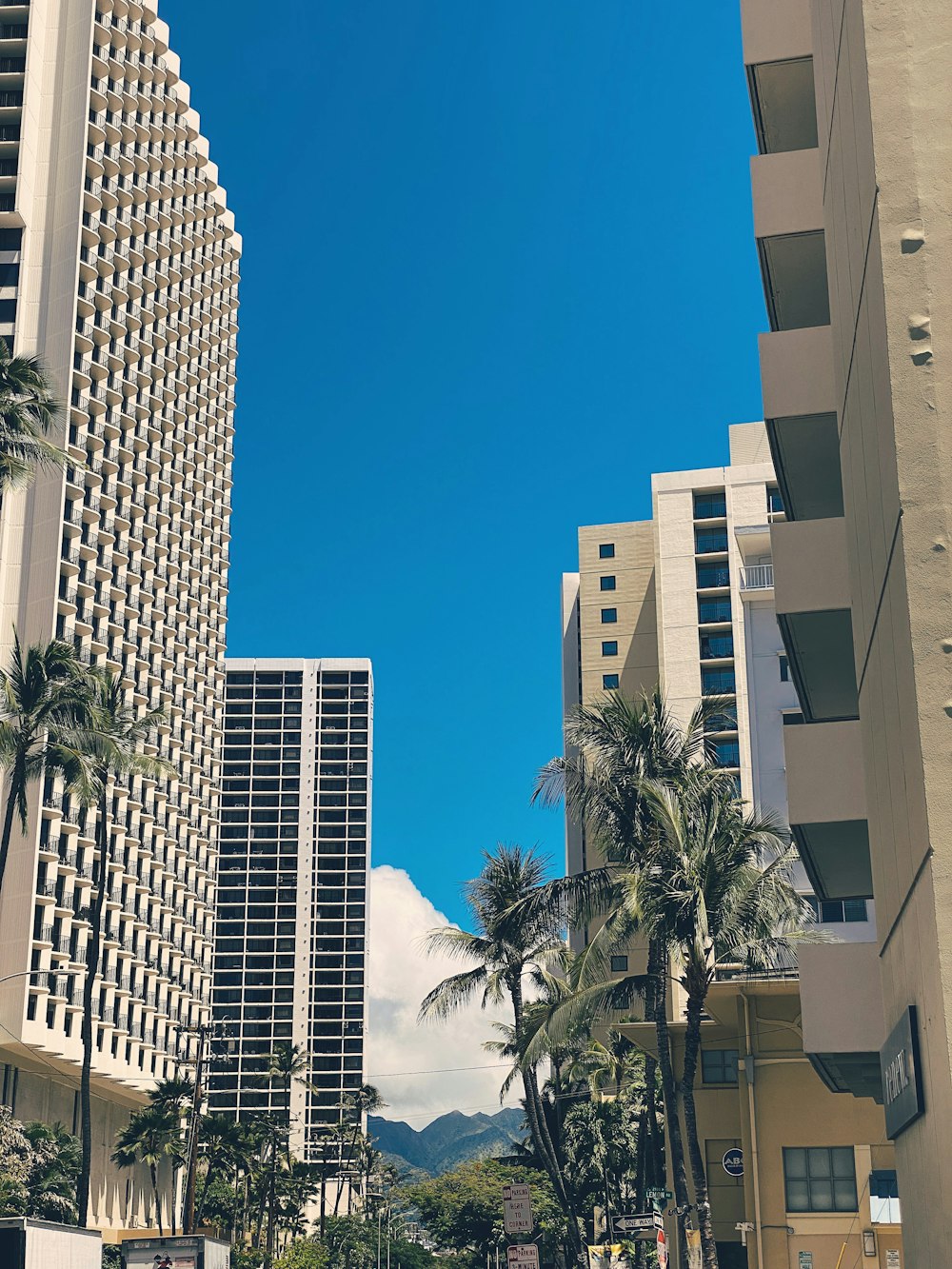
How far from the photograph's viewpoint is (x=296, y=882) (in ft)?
585

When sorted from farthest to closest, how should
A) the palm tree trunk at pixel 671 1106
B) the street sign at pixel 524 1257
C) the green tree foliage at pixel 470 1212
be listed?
1. the green tree foliage at pixel 470 1212
2. the palm tree trunk at pixel 671 1106
3. the street sign at pixel 524 1257

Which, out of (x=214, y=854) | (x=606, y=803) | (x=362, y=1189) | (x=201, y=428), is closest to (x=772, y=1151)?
(x=606, y=803)

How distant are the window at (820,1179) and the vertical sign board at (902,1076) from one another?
3436 cm

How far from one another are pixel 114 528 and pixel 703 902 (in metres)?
62.1

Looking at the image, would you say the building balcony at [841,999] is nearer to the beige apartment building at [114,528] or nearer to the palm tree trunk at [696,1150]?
the palm tree trunk at [696,1150]

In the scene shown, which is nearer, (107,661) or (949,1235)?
(949,1235)

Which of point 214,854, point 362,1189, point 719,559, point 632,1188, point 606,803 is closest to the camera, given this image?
point 606,803

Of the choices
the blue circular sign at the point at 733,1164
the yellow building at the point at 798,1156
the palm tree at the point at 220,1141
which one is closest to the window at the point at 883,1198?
the yellow building at the point at 798,1156

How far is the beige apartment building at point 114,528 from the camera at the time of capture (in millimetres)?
73875

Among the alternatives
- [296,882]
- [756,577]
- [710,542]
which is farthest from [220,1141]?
[296,882]

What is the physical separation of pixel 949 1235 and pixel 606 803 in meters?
22.3

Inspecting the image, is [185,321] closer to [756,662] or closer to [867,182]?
[756,662]

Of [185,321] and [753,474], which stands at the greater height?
[185,321]

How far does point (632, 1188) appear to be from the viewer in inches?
2707
